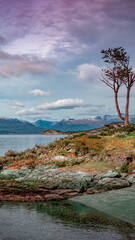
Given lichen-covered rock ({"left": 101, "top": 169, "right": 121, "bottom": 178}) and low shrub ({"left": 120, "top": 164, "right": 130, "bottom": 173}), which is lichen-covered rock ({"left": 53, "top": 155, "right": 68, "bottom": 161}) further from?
low shrub ({"left": 120, "top": 164, "right": 130, "bottom": 173})

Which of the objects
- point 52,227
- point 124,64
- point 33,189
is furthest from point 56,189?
point 124,64

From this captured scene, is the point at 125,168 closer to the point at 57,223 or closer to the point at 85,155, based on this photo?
the point at 85,155

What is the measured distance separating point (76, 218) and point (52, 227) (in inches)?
72.7

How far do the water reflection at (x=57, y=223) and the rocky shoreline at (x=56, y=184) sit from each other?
5.37ft

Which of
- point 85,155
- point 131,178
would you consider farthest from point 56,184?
point 85,155

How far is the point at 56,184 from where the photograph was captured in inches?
752

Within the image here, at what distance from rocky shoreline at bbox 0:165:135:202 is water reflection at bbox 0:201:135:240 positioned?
1636 millimetres

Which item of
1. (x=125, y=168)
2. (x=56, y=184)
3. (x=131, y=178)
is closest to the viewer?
(x=56, y=184)

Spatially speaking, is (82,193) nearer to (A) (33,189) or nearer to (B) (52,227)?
(A) (33,189)

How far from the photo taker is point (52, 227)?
35.6ft

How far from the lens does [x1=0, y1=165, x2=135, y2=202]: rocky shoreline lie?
53.3ft

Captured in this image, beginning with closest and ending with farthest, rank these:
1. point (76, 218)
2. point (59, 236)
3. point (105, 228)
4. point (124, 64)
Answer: point (59, 236) < point (105, 228) < point (76, 218) < point (124, 64)

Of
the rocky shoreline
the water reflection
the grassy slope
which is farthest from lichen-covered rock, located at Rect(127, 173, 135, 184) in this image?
the water reflection

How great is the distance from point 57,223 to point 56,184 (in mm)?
7720
